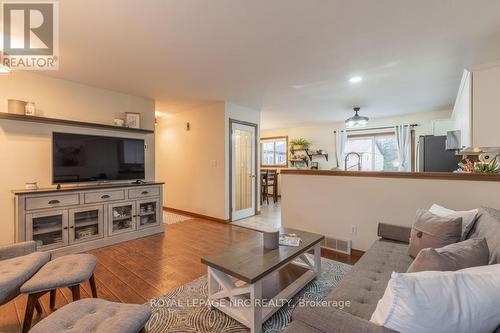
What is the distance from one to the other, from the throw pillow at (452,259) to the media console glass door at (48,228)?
143 inches

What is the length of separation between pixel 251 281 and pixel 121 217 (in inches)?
110

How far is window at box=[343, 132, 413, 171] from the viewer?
5.86 metres

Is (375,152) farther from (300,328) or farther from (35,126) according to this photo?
(35,126)

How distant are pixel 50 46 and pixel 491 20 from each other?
4.16 metres

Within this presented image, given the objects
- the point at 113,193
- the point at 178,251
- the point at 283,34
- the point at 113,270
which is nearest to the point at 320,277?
the point at 178,251

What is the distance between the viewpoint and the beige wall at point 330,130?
5.29 m

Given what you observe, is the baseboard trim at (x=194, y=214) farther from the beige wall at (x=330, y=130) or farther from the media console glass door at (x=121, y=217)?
the beige wall at (x=330, y=130)

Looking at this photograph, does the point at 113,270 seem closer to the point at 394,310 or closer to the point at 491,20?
the point at 394,310

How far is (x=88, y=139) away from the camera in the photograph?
3.31 meters

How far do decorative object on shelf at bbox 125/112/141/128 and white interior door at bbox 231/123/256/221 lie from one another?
1.76m

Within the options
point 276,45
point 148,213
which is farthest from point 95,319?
point 148,213

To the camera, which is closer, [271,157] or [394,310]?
[394,310]

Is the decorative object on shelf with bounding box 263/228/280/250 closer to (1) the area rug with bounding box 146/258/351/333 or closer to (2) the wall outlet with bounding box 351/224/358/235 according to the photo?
(1) the area rug with bounding box 146/258/351/333

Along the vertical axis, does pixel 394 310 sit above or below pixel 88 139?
below
